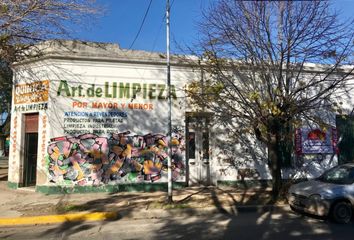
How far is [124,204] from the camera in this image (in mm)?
11008

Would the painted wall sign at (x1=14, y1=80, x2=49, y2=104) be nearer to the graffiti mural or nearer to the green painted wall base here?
the graffiti mural

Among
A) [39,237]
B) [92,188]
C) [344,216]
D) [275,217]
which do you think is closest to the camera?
[39,237]

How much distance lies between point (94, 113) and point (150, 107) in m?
2.10

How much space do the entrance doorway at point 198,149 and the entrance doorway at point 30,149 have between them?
232 inches

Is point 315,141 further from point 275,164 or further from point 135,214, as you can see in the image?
point 135,214

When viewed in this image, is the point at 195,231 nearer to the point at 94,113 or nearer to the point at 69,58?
the point at 94,113

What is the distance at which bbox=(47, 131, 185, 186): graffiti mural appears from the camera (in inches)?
508

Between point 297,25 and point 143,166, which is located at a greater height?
point 297,25

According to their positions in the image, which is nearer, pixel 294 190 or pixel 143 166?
pixel 294 190

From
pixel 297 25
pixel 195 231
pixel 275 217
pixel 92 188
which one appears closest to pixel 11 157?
pixel 92 188

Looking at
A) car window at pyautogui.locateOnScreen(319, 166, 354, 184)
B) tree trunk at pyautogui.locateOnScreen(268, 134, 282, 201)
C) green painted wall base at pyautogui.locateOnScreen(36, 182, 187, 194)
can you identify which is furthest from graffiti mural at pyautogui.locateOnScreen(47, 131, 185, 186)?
car window at pyautogui.locateOnScreen(319, 166, 354, 184)

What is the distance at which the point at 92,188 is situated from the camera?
1296 cm

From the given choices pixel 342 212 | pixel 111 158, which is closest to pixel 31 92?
pixel 111 158

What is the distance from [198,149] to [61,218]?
6.50 metres
